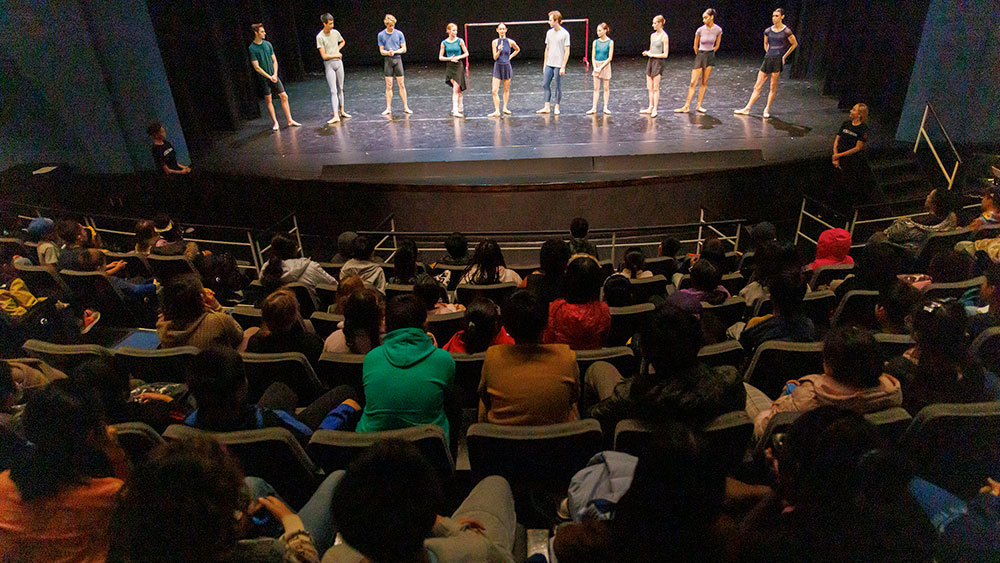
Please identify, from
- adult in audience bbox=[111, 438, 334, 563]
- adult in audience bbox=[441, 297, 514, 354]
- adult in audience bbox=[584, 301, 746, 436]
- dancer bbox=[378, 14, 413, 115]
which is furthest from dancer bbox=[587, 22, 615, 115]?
adult in audience bbox=[111, 438, 334, 563]

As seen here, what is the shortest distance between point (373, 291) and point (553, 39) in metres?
6.57

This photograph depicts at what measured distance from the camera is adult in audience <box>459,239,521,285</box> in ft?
13.2

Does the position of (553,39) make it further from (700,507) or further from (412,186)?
(700,507)

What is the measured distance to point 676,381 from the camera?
209cm

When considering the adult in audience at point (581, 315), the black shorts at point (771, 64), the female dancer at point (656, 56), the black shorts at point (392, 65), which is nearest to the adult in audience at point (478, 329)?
the adult in audience at point (581, 315)

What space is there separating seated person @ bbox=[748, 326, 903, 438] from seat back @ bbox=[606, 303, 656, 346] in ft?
3.52

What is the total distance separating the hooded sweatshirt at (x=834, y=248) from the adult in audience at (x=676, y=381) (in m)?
2.86

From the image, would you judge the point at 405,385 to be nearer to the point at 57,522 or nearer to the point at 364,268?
the point at 57,522

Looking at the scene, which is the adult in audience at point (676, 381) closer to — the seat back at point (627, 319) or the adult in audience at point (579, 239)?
the seat back at point (627, 319)

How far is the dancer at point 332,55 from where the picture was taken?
881 centimetres

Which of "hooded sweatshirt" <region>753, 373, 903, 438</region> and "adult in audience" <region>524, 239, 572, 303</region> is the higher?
"hooded sweatshirt" <region>753, 373, 903, 438</region>

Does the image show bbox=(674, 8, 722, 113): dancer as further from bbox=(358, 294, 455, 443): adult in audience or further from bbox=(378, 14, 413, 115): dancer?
bbox=(358, 294, 455, 443): adult in audience

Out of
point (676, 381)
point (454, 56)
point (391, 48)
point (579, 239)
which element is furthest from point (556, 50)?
point (676, 381)

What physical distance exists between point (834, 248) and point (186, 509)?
15.1ft
